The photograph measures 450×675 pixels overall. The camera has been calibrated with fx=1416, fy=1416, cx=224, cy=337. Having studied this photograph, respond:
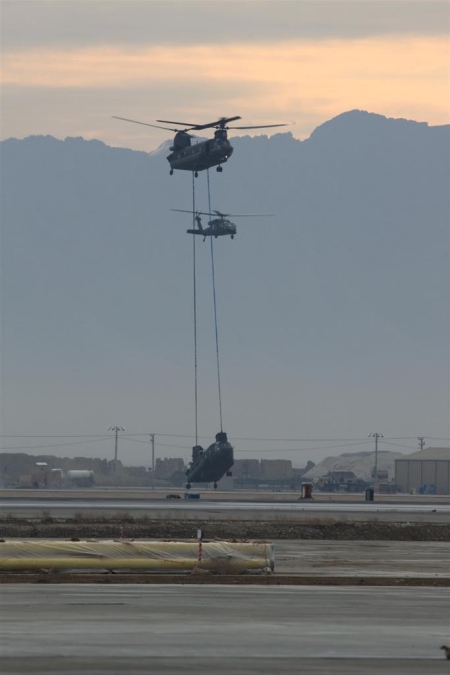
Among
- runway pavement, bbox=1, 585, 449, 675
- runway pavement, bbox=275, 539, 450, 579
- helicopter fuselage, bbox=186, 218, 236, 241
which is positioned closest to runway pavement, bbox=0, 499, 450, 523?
runway pavement, bbox=275, 539, 450, 579

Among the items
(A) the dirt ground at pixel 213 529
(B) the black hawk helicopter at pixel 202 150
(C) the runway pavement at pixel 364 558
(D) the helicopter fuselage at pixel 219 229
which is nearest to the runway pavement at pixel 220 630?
(C) the runway pavement at pixel 364 558

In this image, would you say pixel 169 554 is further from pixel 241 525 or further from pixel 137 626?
pixel 241 525

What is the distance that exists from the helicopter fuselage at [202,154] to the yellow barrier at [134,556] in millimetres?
69391

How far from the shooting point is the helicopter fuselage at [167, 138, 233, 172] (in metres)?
112

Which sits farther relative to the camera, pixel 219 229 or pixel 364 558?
pixel 219 229

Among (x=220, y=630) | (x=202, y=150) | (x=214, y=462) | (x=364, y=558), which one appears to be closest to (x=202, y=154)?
(x=202, y=150)

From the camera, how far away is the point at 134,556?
41500 mm

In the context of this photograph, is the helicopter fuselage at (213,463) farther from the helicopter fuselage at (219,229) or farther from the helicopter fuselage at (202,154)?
the helicopter fuselage at (202,154)

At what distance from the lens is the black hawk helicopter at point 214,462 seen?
12875cm

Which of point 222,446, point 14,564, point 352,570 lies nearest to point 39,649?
point 14,564

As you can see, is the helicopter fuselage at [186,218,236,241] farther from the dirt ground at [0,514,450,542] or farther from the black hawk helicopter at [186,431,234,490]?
the dirt ground at [0,514,450,542]

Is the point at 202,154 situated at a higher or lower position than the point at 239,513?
higher

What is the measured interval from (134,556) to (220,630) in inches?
515

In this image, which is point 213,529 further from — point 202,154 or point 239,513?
point 202,154
